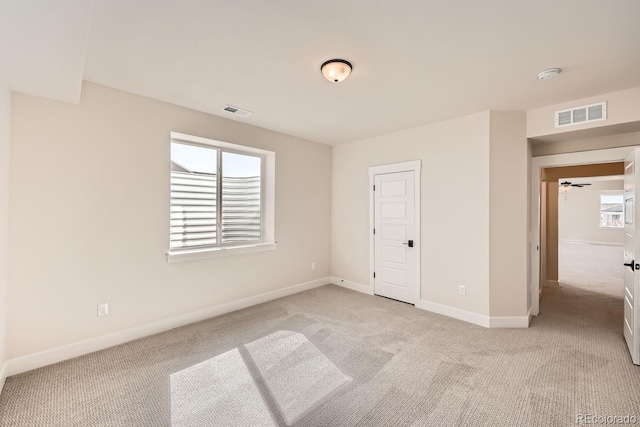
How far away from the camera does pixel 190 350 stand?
2760mm

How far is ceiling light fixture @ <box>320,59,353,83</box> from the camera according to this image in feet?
7.42

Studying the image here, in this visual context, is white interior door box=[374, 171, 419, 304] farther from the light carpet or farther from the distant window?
the distant window

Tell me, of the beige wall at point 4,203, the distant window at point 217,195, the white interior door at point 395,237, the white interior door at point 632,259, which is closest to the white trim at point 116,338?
the beige wall at point 4,203

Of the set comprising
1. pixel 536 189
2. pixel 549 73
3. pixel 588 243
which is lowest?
pixel 588 243

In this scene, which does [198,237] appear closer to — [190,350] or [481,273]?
[190,350]

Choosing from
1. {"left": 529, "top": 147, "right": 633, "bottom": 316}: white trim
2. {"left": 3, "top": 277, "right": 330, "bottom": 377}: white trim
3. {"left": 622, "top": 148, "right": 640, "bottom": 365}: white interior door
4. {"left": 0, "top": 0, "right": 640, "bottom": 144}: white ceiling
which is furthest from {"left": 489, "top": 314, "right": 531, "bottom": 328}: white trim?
{"left": 3, "top": 277, "right": 330, "bottom": 377}: white trim

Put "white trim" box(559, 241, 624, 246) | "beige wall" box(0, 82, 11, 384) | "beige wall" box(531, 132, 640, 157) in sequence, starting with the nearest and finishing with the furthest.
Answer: "beige wall" box(0, 82, 11, 384), "beige wall" box(531, 132, 640, 157), "white trim" box(559, 241, 624, 246)

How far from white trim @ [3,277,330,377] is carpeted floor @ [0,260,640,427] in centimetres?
8

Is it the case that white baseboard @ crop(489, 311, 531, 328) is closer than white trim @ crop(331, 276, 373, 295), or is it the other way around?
white baseboard @ crop(489, 311, 531, 328)

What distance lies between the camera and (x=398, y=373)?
2.37 m

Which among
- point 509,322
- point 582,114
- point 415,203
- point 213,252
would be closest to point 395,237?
point 415,203

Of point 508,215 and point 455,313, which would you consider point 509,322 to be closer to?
point 455,313

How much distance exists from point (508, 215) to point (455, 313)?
4.72ft

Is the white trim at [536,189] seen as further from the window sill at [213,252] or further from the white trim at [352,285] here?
the window sill at [213,252]
